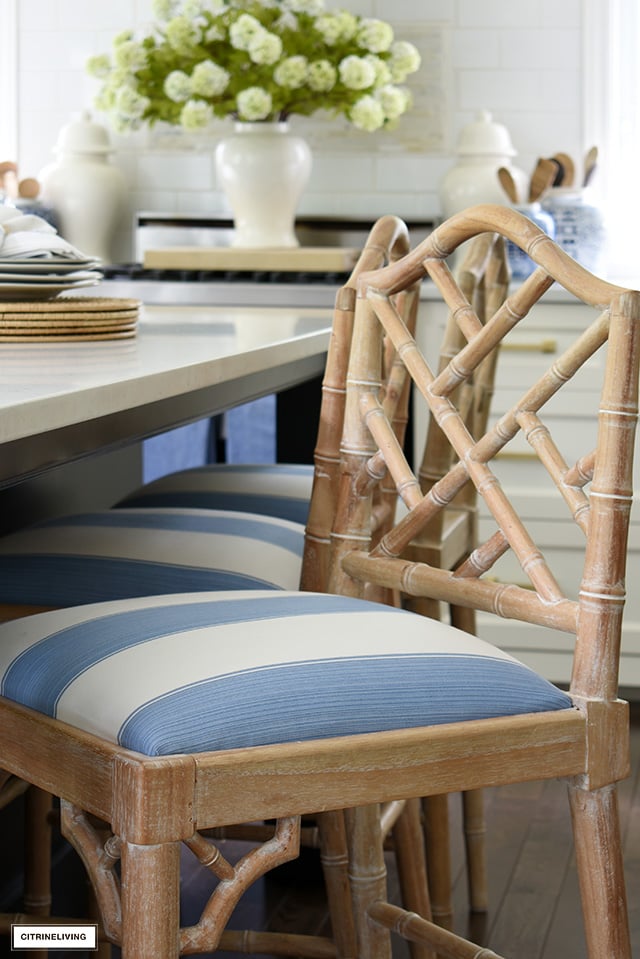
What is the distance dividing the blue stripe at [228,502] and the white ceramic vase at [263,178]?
1527 millimetres

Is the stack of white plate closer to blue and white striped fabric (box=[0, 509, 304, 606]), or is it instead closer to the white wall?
blue and white striped fabric (box=[0, 509, 304, 606])

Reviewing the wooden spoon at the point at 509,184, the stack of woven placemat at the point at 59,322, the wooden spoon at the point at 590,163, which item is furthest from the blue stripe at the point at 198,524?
the wooden spoon at the point at 590,163

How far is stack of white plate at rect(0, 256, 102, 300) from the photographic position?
1.41 meters

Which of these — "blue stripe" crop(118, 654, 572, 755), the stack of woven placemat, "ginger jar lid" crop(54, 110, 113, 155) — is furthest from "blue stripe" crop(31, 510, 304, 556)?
"ginger jar lid" crop(54, 110, 113, 155)

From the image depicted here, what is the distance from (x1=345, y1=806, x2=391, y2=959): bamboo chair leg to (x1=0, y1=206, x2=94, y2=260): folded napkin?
0.69 metres

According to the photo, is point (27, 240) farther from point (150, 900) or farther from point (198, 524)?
point (150, 900)

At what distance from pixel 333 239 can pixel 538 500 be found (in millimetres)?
1029

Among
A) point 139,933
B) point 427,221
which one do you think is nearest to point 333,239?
point 427,221

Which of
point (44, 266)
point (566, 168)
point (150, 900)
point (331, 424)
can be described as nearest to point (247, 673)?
point (150, 900)

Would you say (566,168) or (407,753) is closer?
(407,753)

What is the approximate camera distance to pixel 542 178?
10.6 feet

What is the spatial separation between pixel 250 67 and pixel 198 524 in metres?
1.86

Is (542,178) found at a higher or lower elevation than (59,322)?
higher

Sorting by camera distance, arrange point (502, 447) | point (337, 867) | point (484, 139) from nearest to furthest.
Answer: point (502, 447) < point (337, 867) < point (484, 139)
